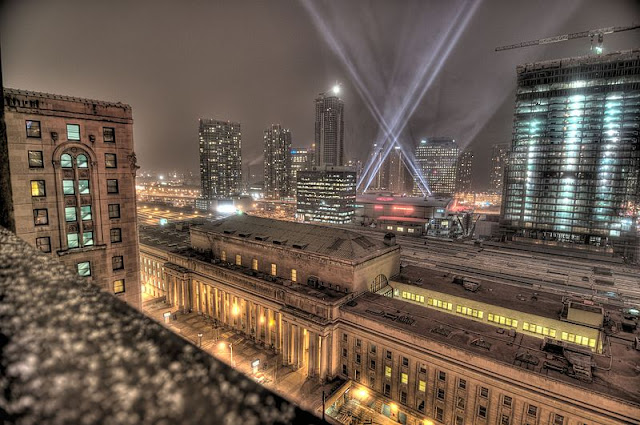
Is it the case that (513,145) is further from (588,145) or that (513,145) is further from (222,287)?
→ (222,287)

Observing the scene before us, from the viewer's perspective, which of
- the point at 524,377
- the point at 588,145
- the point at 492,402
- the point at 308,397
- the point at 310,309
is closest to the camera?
the point at 524,377

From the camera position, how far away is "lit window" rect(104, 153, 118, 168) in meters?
30.0

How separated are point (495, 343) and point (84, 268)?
43024mm

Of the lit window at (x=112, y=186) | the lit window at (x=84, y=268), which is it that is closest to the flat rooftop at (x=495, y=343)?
the lit window at (x=84, y=268)

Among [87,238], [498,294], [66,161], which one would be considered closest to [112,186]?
[66,161]

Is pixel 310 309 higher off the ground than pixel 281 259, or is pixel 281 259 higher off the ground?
pixel 281 259

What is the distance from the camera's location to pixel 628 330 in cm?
4106

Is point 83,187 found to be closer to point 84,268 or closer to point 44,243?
point 44,243

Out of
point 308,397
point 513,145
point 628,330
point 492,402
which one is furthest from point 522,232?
point 308,397

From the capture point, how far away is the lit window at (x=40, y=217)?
1042 inches

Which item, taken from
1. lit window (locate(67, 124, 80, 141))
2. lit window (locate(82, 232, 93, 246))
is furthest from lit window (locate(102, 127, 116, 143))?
lit window (locate(82, 232, 93, 246))

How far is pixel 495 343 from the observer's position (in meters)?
35.7

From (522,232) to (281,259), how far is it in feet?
305

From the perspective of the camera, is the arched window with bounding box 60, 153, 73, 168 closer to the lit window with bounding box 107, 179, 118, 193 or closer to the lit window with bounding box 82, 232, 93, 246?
the lit window with bounding box 107, 179, 118, 193
